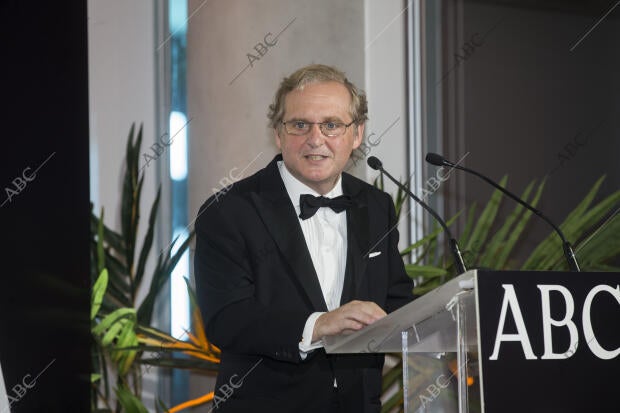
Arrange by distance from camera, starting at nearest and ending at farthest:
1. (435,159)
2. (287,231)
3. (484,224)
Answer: (435,159) < (287,231) < (484,224)

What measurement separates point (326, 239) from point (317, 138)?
0.29 metres

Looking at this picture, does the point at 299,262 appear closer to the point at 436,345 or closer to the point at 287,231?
the point at 287,231

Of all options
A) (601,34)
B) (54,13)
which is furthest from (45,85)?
(601,34)

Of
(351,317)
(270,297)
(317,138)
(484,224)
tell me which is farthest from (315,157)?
(484,224)

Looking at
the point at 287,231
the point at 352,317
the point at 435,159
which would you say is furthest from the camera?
the point at 287,231

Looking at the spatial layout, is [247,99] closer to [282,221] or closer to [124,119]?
[124,119]

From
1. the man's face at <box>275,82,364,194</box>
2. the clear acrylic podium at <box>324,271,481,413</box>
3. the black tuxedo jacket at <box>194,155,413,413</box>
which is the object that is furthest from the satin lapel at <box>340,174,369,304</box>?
the clear acrylic podium at <box>324,271,481,413</box>

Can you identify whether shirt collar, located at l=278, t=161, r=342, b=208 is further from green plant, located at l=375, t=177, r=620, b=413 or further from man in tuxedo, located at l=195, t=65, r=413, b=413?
green plant, located at l=375, t=177, r=620, b=413

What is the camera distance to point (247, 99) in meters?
3.85

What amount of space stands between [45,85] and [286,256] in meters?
1.51

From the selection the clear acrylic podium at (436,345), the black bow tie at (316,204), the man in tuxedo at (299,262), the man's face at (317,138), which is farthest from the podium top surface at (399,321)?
the man's face at (317,138)

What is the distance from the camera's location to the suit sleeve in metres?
2.12

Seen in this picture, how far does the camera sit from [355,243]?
94.7 inches

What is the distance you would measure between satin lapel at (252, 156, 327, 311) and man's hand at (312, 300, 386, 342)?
32 centimetres
